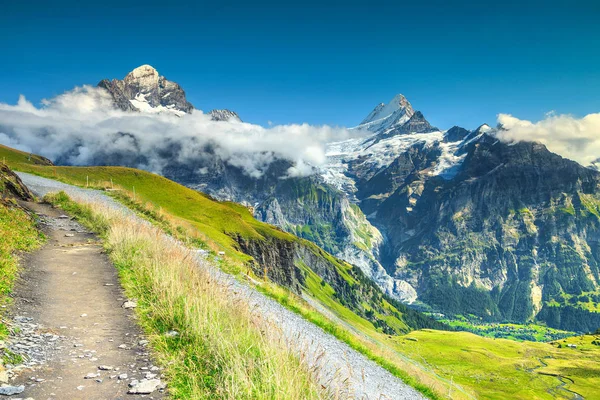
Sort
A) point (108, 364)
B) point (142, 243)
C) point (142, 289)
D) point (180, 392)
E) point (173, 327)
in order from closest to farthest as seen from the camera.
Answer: point (180, 392), point (108, 364), point (173, 327), point (142, 289), point (142, 243)

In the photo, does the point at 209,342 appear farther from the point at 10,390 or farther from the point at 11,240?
the point at 11,240

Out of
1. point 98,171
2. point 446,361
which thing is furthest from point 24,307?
point 446,361

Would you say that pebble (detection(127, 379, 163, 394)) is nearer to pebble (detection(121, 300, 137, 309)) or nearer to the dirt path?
the dirt path

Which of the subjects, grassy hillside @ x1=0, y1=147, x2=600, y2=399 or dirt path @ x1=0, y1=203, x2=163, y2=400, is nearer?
dirt path @ x1=0, y1=203, x2=163, y2=400

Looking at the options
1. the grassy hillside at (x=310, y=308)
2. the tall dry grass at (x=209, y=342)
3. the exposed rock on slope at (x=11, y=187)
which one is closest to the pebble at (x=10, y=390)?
the tall dry grass at (x=209, y=342)

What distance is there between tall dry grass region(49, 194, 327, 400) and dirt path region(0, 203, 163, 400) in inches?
20.7

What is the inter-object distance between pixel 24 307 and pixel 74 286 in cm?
309

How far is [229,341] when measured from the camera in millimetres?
9289

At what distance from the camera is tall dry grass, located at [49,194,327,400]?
777 cm

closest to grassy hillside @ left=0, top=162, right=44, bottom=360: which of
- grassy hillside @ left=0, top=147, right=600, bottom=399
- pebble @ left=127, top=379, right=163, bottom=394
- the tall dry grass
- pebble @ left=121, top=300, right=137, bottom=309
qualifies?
pebble @ left=127, top=379, right=163, bottom=394

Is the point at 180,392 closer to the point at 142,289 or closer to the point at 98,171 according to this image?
the point at 142,289

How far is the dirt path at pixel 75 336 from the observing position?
7797 mm

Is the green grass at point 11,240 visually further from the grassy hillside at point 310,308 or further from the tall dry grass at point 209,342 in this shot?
the grassy hillside at point 310,308

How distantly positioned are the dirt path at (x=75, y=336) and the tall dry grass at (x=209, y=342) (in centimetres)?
53
